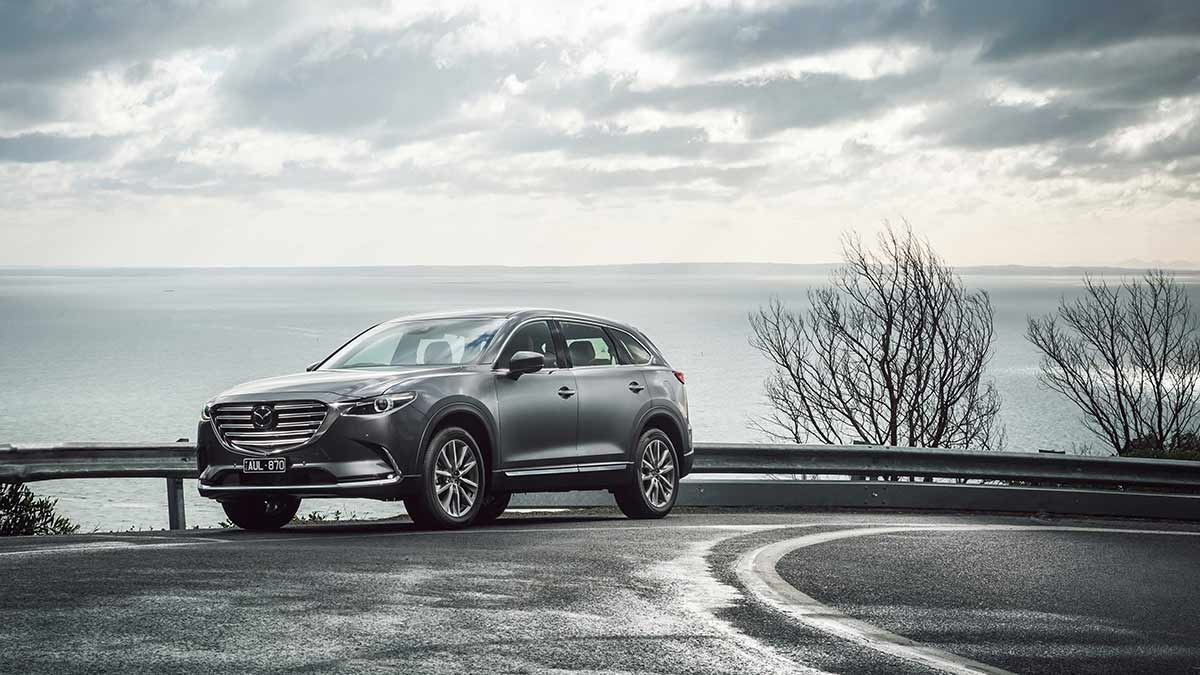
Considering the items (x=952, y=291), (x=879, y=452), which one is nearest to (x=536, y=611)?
(x=879, y=452)

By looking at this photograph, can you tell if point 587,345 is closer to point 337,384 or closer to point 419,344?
point 419,344

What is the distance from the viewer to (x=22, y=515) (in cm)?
1524

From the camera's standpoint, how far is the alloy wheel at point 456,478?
10789 mm

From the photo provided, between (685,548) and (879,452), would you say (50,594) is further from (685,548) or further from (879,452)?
(879,452)

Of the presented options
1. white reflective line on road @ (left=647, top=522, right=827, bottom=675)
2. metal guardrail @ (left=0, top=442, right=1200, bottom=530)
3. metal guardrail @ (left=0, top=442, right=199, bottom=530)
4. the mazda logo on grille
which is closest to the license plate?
the mazda logo on grille

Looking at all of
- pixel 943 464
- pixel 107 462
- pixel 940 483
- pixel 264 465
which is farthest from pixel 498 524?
pixel 943 464

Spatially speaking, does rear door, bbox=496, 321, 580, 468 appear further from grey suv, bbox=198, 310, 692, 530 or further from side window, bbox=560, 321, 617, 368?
side window, bbox=560, 321, 617, 368

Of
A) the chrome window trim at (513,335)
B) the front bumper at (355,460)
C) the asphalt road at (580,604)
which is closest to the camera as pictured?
the asphalt road at (580,604)

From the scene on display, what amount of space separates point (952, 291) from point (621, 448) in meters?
39.0

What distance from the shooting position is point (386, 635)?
585 cm

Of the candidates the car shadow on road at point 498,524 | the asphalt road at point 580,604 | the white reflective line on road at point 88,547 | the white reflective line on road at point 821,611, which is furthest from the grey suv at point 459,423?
the white reflective line on road at point 821,611

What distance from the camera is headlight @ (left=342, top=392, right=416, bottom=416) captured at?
1036 cm

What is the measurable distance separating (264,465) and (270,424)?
1.01ft

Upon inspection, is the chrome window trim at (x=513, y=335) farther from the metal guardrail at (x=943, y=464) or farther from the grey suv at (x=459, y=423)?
the metal guardrail at (x=943, y=464)
